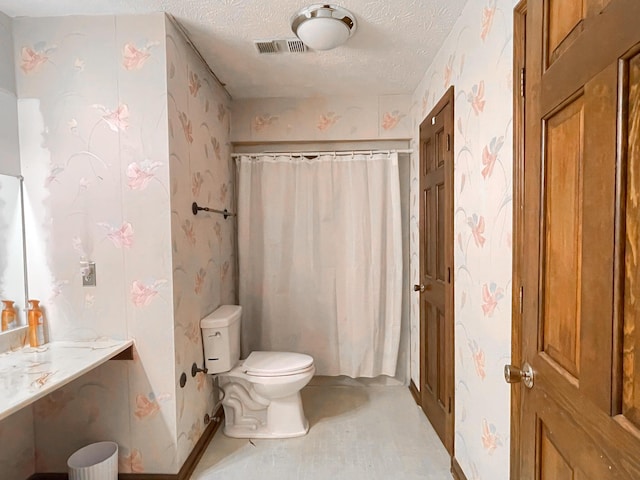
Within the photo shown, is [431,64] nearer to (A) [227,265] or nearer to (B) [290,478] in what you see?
(A) [227,265]

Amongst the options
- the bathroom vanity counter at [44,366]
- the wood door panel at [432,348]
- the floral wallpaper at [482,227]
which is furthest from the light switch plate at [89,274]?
the wood door panel at [432,348]

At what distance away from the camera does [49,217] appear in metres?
1.87

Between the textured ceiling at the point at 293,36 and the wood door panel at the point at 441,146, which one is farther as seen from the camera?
the wood door panel at the point at 441,146

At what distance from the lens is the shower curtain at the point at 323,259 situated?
2.96m

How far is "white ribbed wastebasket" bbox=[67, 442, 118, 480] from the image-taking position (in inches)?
67.9

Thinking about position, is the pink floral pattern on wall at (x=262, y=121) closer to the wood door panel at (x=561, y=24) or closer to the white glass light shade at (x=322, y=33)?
the white glass light shade at (x=322, y=33)

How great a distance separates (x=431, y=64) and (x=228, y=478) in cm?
261

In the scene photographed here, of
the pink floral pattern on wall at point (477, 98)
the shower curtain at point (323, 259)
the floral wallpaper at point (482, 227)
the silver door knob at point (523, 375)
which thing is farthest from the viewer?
the shower curtain at point (323, 259)

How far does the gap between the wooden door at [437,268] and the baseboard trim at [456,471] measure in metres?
0.06

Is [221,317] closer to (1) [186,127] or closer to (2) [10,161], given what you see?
(1) [186,127]

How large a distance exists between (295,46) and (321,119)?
89 centimetres

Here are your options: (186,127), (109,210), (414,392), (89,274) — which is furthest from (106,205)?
(414,392)

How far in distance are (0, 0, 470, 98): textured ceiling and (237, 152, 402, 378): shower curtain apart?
0.55 meters

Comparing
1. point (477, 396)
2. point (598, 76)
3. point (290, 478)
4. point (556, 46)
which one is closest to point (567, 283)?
point (598, 76)
